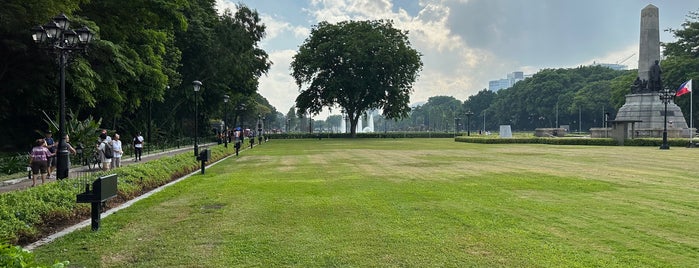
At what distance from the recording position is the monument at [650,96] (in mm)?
45562

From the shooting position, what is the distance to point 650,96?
48.5 metres

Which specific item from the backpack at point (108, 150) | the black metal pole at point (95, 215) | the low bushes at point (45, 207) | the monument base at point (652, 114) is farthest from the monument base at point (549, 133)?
the black metal pole at point (95, 215)

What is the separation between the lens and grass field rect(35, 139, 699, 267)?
5.96 meters

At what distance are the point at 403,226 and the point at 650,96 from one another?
169 ft

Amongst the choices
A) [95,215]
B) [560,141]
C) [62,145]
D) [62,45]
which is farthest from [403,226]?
[560,141]

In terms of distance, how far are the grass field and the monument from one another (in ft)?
128

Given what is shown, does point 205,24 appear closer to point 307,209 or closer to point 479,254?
point 307,209

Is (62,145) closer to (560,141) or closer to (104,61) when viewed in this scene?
(104,61)

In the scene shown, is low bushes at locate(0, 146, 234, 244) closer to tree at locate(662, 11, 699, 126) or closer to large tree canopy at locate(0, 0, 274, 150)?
large tree canopy at locate(0, 0, 274, 150)

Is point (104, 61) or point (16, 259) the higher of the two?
point (104, 61)

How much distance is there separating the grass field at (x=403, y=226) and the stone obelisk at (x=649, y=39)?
Result: 39.9m

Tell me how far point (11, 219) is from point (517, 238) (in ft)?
25.2

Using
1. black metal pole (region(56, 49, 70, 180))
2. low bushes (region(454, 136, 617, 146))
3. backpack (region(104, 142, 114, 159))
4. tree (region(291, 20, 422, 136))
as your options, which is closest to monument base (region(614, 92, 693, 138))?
low bushes (region(454, 136, 617, 146))

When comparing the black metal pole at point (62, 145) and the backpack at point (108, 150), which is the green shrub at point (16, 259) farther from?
the backpack at point (108, 150)
